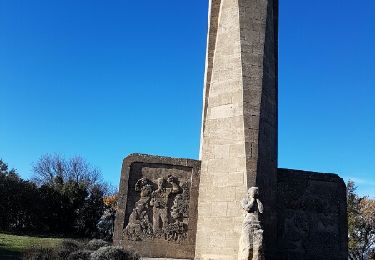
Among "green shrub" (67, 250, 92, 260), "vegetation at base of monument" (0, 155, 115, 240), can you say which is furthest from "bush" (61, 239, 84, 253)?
"vegetation at base of monument" (0, 155, 115, 240)

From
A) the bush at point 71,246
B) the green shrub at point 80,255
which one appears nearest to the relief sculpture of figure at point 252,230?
the green shrub at point 80,255

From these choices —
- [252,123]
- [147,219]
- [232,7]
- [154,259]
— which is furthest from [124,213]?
[232,7]

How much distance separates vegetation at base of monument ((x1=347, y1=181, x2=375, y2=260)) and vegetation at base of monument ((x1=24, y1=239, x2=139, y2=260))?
2168 centimetres

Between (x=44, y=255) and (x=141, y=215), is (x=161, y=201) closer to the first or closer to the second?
(x=141, y=215)

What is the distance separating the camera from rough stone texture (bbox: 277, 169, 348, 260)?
33.0 feet

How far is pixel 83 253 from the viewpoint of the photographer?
916cm

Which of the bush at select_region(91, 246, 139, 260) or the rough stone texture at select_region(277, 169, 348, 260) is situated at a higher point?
the rough stone texture at select_region(277, 169, 348, 260)

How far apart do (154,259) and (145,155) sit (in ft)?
7.90

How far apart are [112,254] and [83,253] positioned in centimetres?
107

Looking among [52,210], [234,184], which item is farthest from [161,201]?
[52,210]

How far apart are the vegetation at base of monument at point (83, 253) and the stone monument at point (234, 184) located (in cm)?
77

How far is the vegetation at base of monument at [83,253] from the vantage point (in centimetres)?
848

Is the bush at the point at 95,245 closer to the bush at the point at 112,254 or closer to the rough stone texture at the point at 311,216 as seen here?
the bush at the point at 112,254

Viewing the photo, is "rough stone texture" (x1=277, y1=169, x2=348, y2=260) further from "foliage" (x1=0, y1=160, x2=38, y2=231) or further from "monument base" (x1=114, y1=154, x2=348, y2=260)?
"foliage" (x1=0, y1=160, x2=38, y2=231)
